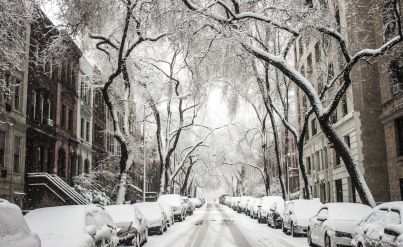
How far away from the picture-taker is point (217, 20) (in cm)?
1647

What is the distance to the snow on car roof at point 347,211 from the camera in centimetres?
1337

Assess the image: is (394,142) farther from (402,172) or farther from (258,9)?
(258,9)

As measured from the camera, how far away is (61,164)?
111ft

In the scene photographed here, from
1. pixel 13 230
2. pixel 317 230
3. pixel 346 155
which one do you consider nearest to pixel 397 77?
pixel 346 155

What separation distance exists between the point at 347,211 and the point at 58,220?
824cm

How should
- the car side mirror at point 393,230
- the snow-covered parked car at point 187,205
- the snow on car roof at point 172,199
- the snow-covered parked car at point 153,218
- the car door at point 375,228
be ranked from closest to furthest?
1. the car side mirror at point 393,230
2. the car door at point 375,228
3. the snow-covered parked car at point 153,218
4. the snow on car roof at point 172,199
5. the snow-covered parked car at point 187,205

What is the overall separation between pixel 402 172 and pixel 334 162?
1125 cm

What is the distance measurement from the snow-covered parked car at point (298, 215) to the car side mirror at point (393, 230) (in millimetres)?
10530

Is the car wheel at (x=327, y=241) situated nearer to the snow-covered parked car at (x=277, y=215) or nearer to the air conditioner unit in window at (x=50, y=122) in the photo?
the snow-covered parked car at (x=277, y=215)

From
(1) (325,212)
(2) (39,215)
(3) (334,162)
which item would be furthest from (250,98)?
(2) (39,215)

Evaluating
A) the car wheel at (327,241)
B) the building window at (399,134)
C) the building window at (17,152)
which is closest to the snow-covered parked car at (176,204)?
the building window at (17,152)

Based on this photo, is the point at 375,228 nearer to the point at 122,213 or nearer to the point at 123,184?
the point at 122,213

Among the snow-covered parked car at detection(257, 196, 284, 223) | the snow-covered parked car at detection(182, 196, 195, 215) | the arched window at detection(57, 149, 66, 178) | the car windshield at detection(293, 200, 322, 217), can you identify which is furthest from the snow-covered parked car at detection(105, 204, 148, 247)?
the snow-covered parked car at detection(182, 196, 195, 215)

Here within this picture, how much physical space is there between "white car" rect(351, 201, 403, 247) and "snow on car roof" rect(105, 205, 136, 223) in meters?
7.25
